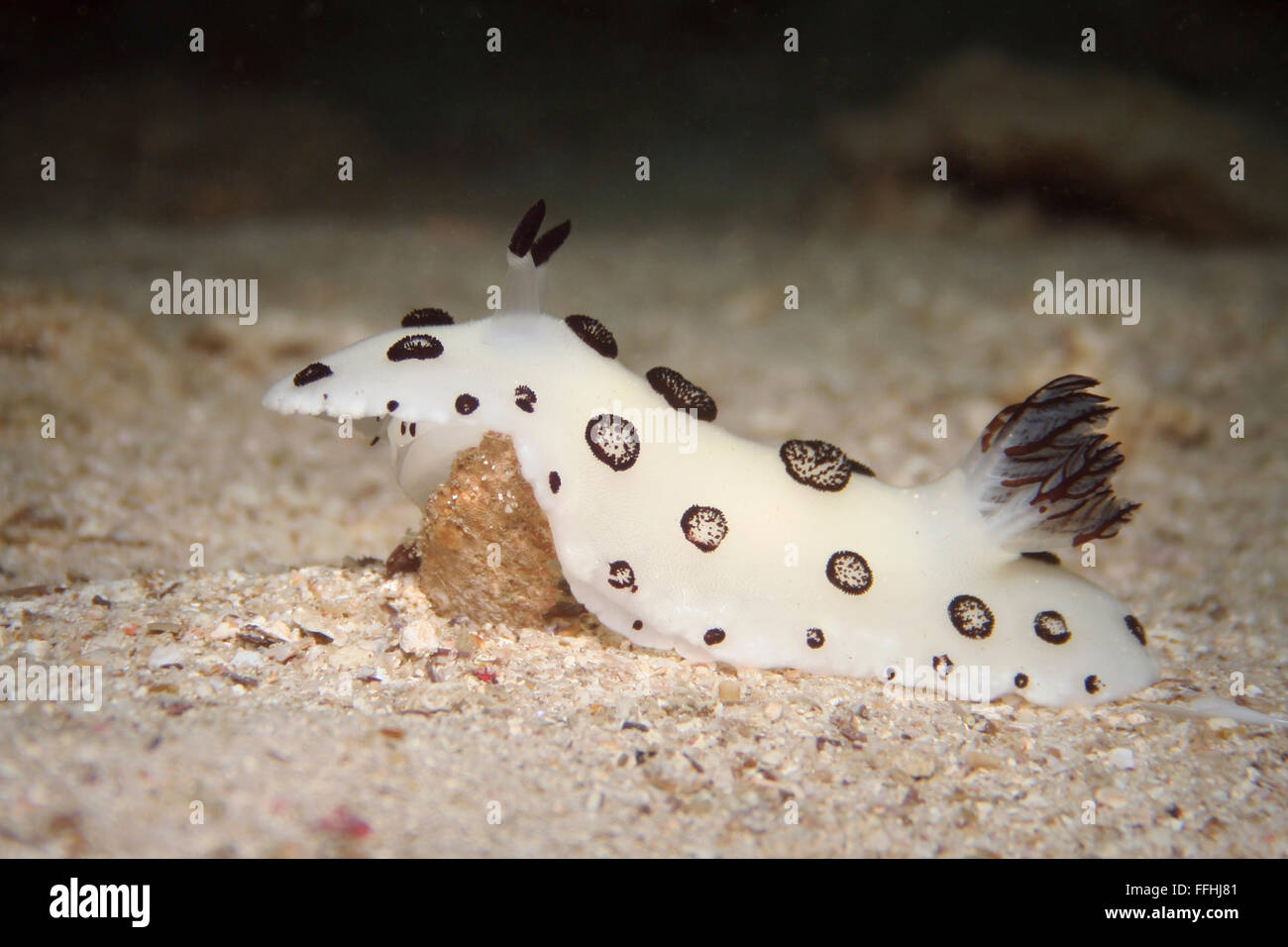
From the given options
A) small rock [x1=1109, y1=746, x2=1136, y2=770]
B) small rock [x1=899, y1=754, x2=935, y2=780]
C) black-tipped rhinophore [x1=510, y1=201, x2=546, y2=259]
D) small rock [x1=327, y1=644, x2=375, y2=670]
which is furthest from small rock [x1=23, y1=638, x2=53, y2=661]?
small rock [x1=1109, y1=746, x2=1136, y2=770]

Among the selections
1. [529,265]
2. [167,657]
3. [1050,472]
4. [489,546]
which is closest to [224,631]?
A: [167,657]

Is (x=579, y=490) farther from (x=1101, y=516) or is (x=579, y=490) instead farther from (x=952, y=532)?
(x=1101, y=516)

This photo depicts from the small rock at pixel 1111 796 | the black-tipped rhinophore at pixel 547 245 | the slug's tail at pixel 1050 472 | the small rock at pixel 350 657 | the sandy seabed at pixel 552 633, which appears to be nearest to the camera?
the sandy seabed at pixel 552 633

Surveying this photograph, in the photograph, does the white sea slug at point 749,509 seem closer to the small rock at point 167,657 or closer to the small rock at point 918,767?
the small rock at point 918,767

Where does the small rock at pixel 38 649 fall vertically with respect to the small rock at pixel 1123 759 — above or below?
above

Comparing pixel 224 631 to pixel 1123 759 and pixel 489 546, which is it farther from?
pixel 1123 759

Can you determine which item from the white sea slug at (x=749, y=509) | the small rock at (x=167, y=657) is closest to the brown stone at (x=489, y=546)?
the white sea slug at (x=749, y=509)
